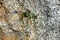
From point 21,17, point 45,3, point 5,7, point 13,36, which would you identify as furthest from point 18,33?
point 45,3

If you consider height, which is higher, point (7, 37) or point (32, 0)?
point (32, 0)

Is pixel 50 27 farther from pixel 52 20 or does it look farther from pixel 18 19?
pixel 18 19

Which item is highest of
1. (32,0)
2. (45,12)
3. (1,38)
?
(32,0)

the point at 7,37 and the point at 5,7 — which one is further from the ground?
the point at 5,7

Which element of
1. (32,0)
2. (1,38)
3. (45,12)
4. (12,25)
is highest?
(32,0)

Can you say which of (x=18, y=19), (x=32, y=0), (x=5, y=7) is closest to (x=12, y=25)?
(x=18, y=19)

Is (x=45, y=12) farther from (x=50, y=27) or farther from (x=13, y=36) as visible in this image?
(x=13, y=36)
